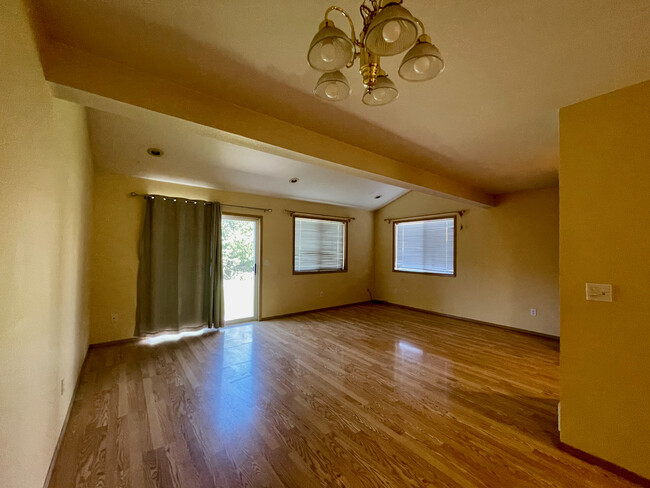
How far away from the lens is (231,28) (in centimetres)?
128

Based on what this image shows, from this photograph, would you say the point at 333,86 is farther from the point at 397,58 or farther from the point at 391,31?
the point at 397,58

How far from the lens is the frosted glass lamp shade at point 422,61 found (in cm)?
103

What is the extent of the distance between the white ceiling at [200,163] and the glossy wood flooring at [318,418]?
7.33 ft

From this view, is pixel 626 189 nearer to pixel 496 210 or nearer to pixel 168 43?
pixel 168 43

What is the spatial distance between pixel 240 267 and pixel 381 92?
4.11 m

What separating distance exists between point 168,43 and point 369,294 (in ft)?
20.2

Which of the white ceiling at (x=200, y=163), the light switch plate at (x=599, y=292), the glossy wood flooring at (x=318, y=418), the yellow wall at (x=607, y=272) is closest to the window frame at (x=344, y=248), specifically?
the white ceiling at (x=200, y=163)

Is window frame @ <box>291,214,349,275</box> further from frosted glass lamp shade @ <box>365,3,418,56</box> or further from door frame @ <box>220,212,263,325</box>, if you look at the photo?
frosted glass lamp shade @ <box>365,3,418,56</box>

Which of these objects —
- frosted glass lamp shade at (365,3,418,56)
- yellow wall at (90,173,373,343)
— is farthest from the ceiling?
yellow wall at (90,173,373,343)

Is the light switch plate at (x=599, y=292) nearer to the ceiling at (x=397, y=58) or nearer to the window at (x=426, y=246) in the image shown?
the ceiling at (x=397, y=58)

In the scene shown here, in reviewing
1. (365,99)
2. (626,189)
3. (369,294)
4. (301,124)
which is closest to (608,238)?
(626,189)

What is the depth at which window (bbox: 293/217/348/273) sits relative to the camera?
5.46 meters

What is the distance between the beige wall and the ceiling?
2.57m

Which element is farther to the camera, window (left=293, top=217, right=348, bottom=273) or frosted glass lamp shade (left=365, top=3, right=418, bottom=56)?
window (left=293, top=217, right=348, bottom=273)
